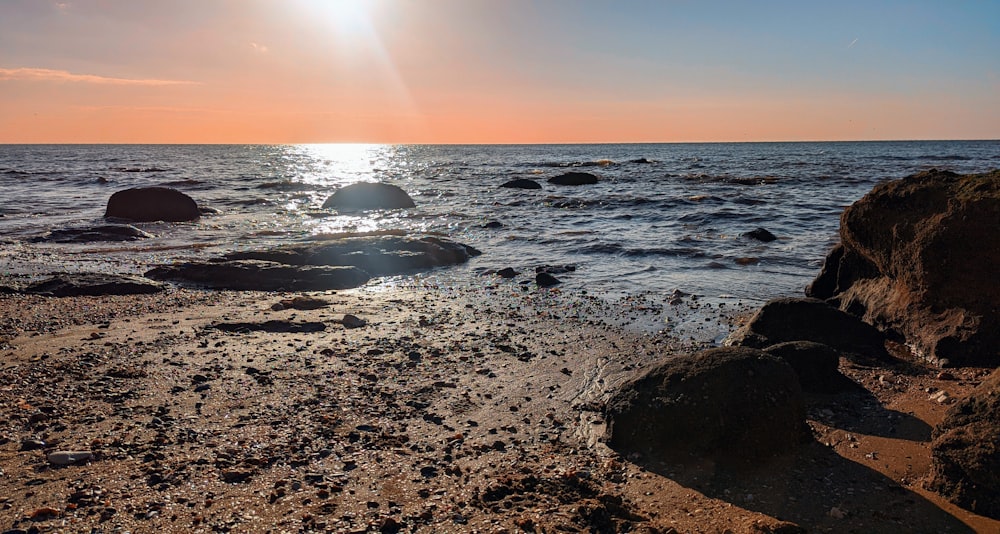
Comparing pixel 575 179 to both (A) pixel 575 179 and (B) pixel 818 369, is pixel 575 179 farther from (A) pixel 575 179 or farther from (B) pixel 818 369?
(B) pixel 818 369

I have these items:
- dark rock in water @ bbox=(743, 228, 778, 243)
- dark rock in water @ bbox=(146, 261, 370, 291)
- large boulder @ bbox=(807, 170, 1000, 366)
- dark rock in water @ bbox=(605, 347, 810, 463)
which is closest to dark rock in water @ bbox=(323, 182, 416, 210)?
dark rock in water @ bbox=(146, 261, 370, 291)

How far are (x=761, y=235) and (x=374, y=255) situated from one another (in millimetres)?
9379

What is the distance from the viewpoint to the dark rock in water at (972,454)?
3557 mm

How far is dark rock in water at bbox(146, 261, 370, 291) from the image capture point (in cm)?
1008

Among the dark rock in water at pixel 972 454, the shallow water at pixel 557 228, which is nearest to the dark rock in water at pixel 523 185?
the shallow water at pixel 557 228

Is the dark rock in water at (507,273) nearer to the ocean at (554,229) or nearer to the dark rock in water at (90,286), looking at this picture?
the ocean at (554,229)

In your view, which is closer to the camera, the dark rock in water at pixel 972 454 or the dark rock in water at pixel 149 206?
the dark rock in water at pixel 972 454

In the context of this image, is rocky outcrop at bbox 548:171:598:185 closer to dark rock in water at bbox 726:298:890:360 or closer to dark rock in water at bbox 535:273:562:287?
dark rock in water at bbox 535:273:562:287

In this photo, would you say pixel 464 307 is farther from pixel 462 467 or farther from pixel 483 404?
pixel 462 467

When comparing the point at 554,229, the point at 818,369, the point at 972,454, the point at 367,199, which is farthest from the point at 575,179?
the point at 972,454

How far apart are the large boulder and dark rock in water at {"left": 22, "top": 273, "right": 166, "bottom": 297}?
987cm

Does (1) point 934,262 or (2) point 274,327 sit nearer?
(1) point 934,262

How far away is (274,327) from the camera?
24.5ft

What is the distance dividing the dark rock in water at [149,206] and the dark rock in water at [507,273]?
1321 centimetres
